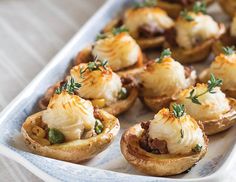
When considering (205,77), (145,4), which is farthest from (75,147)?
(145,4)

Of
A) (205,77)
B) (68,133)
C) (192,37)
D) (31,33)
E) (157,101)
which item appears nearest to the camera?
(68,133)

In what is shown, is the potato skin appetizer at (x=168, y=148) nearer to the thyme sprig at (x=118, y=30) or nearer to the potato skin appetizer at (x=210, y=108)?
the potato skin appetizer at (x=210, y=108)

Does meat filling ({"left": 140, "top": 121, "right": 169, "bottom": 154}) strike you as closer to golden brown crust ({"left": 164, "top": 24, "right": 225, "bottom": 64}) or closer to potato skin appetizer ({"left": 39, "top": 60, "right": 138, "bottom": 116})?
potato skin appetizer ({"left": 39, "top": 60, "right": 138, "bottom": 116})

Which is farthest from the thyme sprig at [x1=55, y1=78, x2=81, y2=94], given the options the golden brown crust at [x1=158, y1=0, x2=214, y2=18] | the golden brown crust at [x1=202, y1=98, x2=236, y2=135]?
the golden brown crust at [x1=158, y1=0, x2=214, y2=18]

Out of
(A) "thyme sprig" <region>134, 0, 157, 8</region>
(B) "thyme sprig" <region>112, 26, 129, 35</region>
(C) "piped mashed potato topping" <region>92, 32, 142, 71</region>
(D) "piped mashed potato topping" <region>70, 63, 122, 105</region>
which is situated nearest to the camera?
(D) "piped mashed potato topping" <region>70, 63, 122, 105</region>

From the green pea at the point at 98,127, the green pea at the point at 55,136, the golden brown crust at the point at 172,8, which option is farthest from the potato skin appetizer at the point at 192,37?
the green pea at the point at 55,136

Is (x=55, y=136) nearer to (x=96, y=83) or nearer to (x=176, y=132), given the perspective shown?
(x=96, y=83)
